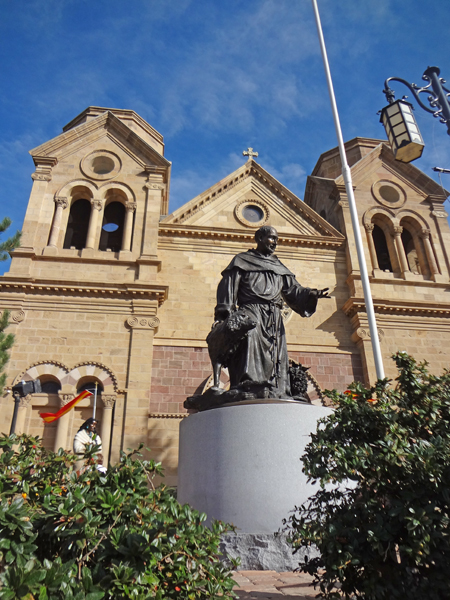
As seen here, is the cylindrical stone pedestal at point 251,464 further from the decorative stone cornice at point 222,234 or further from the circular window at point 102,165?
the circular window at point 102,165

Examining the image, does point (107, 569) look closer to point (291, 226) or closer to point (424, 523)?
point (424, 523)

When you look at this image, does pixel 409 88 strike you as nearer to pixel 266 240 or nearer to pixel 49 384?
pixel 266 240

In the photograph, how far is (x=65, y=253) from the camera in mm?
16594

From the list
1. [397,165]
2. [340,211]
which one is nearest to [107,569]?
[340,211]

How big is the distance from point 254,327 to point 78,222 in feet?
51.7

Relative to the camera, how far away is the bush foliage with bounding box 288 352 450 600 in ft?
8.66

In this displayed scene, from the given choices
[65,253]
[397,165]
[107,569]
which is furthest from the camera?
[397,165]

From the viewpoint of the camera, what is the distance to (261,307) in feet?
21.2

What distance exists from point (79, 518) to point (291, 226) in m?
17.5

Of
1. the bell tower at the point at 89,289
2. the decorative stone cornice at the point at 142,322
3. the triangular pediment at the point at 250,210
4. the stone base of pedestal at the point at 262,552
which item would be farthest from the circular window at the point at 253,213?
the stone base of pedestal at the point at 262,552

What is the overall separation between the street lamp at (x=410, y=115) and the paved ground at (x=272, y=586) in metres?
8.37

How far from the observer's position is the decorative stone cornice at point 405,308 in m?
16.8

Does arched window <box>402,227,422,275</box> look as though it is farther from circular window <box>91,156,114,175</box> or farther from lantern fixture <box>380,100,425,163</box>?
circular window <box>91,156,114,175</box>

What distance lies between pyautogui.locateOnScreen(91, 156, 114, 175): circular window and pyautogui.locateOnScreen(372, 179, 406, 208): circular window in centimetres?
1149
